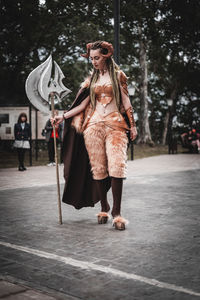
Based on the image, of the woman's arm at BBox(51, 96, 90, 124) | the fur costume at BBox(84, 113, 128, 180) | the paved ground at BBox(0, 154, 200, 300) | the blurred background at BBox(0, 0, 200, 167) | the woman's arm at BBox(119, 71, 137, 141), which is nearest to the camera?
the paved ground at BBox(0, 154, 200, 300)

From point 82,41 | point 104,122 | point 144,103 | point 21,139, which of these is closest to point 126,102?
point 104,122

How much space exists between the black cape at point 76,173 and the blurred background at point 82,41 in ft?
15.1

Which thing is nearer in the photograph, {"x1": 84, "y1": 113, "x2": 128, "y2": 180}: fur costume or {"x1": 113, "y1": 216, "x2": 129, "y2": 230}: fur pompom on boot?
{"x1": 113, "y1": 216, "x2": 129, "y2": 230}: fur pompom on boot

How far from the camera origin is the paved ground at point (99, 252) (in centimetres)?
314

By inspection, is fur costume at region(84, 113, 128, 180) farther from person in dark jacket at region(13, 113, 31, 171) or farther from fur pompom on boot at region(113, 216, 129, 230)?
person in dark jacket at region(13, 113, 31, 171)

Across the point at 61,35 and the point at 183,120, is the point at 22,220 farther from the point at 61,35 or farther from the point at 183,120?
the point at 183,120

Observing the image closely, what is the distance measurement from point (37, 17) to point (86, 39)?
5165mm

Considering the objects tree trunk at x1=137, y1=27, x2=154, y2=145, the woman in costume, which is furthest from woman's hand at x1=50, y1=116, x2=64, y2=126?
tree trunk at x1=137, y1=27, x2=154, y2=145

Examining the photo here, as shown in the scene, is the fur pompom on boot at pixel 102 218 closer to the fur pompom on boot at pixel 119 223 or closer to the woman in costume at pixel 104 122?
the woman in costume at pixel 104 122

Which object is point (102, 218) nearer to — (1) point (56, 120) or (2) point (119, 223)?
(2) point (119, 223)

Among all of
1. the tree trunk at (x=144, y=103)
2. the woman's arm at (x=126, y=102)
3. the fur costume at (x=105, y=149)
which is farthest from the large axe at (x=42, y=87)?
the tree trunk at (x=144, y=103)

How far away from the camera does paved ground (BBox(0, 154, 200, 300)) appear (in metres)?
3.14

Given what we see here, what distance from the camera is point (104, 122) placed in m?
5.24

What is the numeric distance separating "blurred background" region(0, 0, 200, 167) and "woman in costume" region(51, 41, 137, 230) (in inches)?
178
